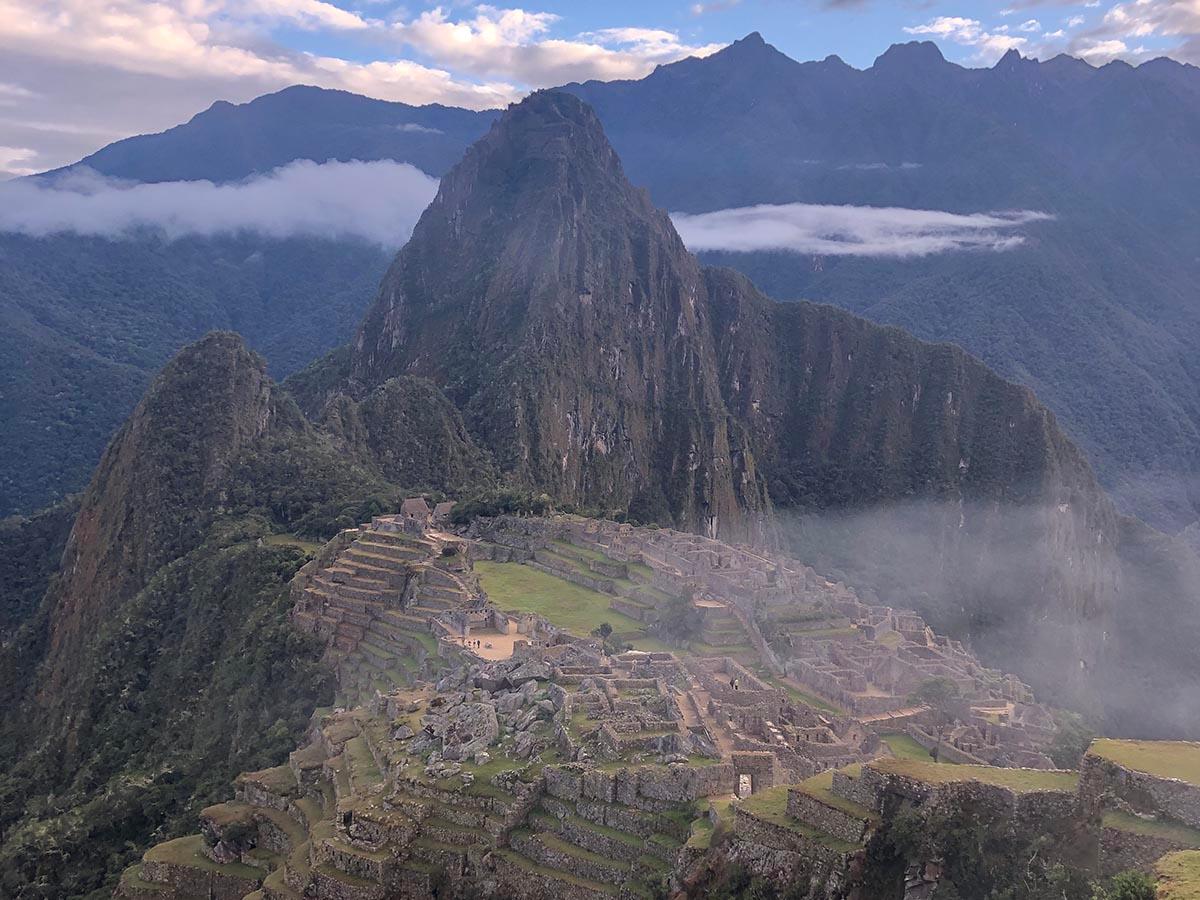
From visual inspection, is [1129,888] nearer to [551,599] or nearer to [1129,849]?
[1129,849]

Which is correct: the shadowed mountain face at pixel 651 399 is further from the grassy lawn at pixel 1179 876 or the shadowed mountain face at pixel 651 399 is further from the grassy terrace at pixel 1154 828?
the grassy lawn at pixel 1179 876

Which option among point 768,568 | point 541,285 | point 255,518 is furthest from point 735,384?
point 768,568

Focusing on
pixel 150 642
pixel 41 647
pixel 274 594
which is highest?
pixel 274 594

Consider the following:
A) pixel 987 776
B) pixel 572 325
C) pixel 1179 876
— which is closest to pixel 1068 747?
pixel 987 776

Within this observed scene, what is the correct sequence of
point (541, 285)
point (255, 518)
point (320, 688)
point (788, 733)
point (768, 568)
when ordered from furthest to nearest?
1. point (541, 285)
2. point (255, 518)
3. point (768, 568)
4. point (320, 688)
5. point (788, 733)

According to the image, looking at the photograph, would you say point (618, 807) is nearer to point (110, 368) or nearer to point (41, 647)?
point (41, 647)

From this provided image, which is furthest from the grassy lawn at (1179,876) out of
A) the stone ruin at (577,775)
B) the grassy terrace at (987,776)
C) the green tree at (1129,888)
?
the grassy terrace at (987,776)
